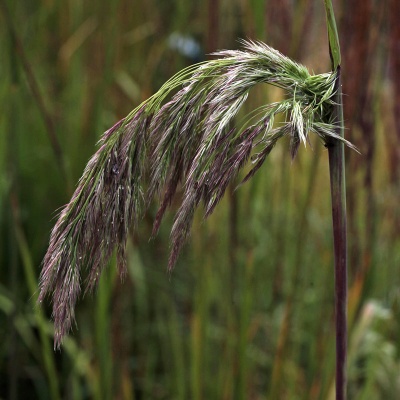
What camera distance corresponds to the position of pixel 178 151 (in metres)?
0.51

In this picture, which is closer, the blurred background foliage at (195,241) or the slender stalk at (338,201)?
the slender stalk at (338,201)

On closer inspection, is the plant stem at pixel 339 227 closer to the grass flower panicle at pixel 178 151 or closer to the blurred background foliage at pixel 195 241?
the grass flower panicle at pixel 178 151

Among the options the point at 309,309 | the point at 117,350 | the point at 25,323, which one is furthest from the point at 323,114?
the point at 309,309

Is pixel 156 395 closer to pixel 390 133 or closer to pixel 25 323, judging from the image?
pixel 25 323

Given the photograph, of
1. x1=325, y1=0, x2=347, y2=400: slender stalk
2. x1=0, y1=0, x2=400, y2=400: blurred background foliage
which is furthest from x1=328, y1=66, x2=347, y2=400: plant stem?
x1=0, y1=0, x2=400, y2=400: blurred background foliage

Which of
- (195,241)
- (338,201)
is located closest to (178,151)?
(338,201)

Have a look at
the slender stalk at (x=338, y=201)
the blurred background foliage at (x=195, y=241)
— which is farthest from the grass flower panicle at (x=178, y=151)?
the blurred background foliage at (x=195, y=241)

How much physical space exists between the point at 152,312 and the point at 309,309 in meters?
0.47

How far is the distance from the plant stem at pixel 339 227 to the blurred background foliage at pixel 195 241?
0.36m

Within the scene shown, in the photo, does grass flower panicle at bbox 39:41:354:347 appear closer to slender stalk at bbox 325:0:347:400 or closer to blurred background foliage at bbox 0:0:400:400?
slender stalk at bbox 325:0:347:400

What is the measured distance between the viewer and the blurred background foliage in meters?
1.36

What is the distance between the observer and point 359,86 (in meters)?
1.39

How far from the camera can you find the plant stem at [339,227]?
47 centimetres

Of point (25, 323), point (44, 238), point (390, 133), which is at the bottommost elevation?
point (25, 323)
